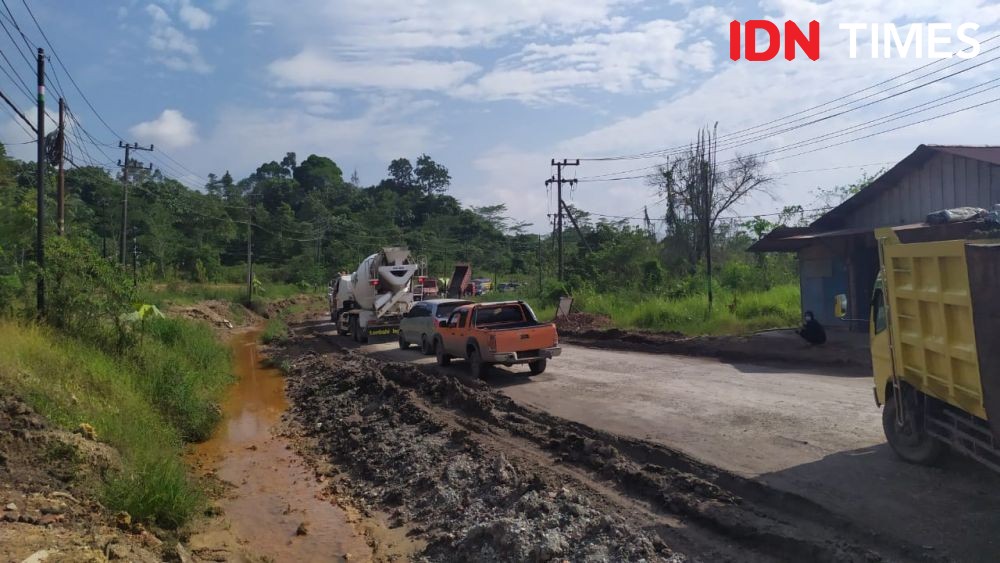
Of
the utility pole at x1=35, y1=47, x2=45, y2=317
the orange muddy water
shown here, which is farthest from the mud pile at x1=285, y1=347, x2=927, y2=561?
the utility pole at x1=35, y1=47, x2=45, y2=317

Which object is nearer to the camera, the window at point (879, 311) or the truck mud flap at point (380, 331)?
the window at point (879, 311)

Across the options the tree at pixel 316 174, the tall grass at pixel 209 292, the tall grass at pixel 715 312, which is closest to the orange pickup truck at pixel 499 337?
the tall grass at pixel 715 312

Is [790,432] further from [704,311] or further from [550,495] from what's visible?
[704,311]

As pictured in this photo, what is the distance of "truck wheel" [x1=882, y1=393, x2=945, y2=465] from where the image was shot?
7215 millimetres

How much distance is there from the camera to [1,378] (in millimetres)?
9672

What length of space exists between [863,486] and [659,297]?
2597 centimetres

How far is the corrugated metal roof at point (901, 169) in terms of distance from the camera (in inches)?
676

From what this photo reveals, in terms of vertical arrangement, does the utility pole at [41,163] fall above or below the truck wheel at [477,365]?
above

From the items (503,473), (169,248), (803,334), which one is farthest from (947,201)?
(169,248)

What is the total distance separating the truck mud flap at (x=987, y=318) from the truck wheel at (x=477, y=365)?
36.4 ft

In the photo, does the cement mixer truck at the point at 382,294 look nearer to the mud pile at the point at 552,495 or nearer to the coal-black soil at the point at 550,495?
the coal-black soil at the point at 550,495

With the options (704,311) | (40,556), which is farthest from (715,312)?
(40,556)

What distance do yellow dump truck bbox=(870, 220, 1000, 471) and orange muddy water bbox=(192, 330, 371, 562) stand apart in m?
5.53

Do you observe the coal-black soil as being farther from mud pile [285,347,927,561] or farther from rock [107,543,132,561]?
rock [107,543,132,561]
